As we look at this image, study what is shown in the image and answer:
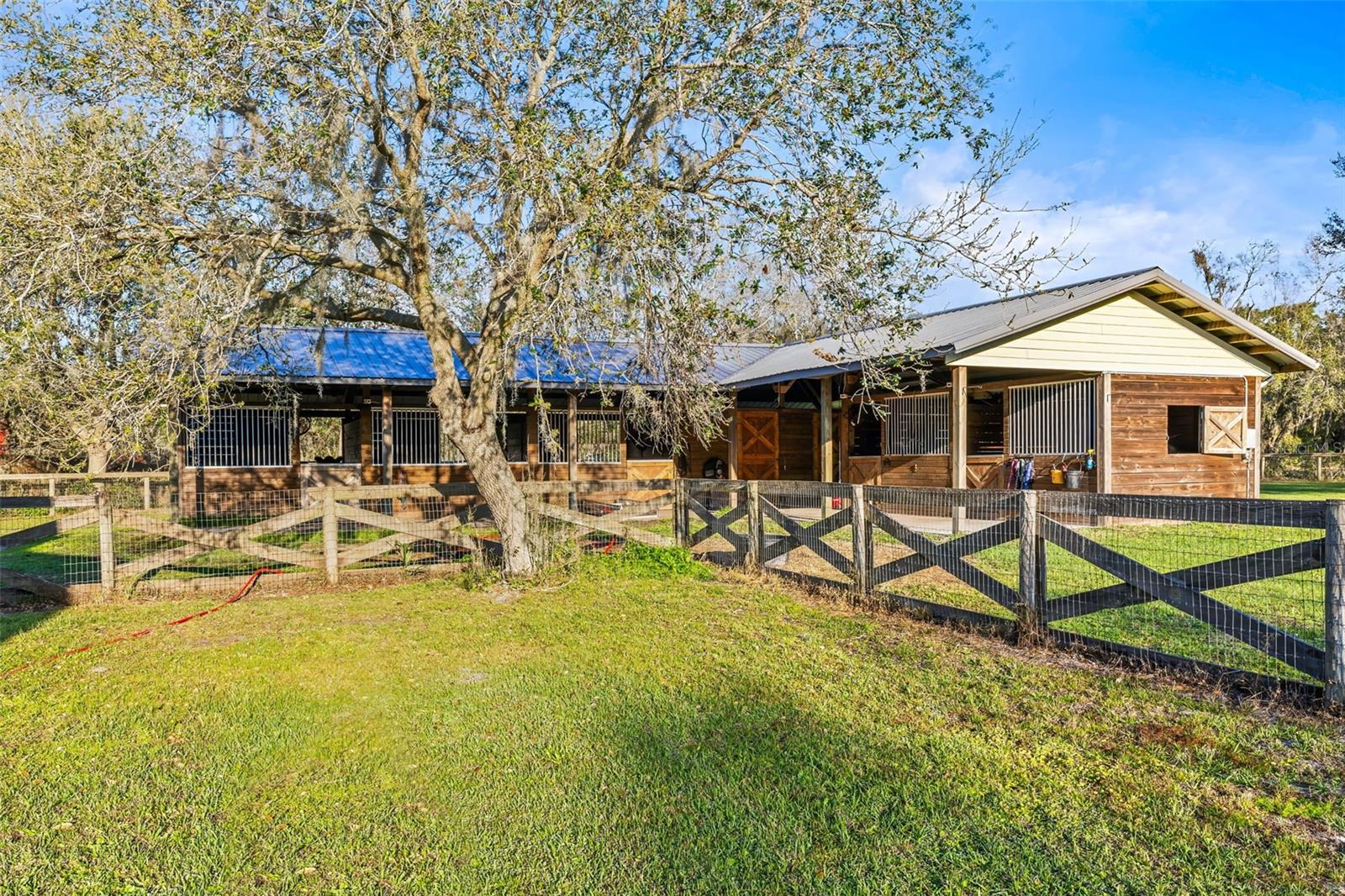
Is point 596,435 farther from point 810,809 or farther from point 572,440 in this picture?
point 810,809

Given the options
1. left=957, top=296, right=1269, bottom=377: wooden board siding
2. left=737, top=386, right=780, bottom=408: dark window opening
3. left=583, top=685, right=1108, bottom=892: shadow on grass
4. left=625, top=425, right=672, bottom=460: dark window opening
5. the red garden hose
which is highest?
left=957, top=296, right=1269, bottom=377: wooden board siding

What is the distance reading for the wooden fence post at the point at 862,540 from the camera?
6992mm

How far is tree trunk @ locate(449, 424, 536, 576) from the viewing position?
8312 millimetres

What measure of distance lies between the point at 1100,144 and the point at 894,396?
19.1 ft

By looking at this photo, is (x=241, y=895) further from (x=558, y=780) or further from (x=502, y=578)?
(x=502, y=578)

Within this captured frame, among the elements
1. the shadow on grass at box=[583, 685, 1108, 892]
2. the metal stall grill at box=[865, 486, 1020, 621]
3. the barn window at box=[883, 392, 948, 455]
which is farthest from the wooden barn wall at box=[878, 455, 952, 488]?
the shadow on grass at box=[583, 685, 1108, 892]

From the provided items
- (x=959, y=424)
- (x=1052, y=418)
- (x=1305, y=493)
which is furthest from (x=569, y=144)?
(x=1305, y=493)

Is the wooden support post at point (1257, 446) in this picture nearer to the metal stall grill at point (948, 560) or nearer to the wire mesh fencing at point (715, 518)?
the metal stall grill at point (948, 560)

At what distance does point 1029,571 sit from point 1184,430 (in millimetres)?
13352

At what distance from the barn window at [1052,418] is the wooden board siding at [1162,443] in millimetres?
493

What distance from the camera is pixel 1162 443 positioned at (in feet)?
47.9

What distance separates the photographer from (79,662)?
18.0 feet

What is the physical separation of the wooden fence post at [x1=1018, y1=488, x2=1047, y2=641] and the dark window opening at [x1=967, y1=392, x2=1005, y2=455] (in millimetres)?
11856

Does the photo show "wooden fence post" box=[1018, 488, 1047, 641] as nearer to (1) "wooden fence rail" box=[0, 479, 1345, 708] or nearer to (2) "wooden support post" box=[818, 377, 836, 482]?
(1) "wooden fence rail" box=[0, 479, 1345, 708]
